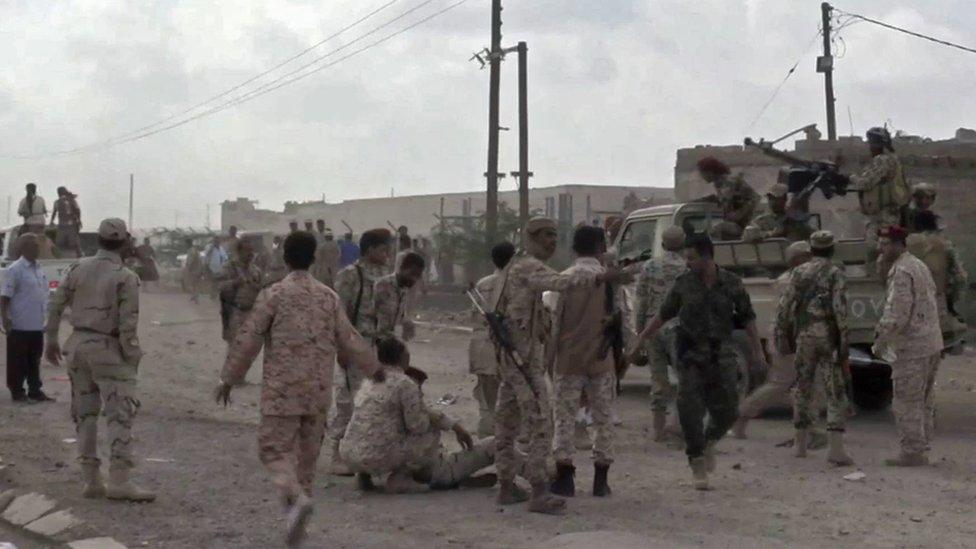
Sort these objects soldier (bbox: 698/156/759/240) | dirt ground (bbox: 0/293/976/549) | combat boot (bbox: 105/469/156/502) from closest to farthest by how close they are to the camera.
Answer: dirt ground (bbox: 0/293/976/549) → combat boot (bbox: 105/469/156/502) → soldier (bbox: 698/156/759/240)

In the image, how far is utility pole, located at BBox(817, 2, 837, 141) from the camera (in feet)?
117

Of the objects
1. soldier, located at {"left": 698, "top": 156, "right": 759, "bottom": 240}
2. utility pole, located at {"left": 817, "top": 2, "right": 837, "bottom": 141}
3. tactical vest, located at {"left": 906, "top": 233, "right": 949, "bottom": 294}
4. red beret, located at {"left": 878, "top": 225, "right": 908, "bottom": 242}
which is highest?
utility pole, located at {"left": 817, "top": 2, "right": 837, "bottom": 141}

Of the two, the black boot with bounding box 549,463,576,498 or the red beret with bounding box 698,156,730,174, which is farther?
the red beret with bounding box 698,156,730,174

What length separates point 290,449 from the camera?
7855 millimetres

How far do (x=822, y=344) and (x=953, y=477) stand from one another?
1290 mm

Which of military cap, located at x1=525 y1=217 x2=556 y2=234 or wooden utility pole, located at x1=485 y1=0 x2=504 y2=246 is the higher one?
Answer: wooden utility pole, located at x1=485 y1=0 x2=504 y2=246

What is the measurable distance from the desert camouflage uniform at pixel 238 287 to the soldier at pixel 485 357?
427 centimetres

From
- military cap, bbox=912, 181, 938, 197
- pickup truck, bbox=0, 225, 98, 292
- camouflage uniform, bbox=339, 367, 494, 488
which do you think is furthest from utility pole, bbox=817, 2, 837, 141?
camouflage uniform, bbox=339, 367, 494, 488

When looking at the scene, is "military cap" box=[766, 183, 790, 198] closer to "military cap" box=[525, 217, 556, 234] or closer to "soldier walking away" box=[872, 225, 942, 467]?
"soldier walking away" box=[872, 225, 942, 467]

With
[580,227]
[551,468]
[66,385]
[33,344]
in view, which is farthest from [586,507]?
[66,385]

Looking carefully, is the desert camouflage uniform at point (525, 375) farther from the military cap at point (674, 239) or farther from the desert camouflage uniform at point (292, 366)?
the military cap at point (674, 239)

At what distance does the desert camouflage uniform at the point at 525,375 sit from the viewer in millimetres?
8508

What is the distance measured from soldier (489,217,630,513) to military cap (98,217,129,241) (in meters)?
2.40

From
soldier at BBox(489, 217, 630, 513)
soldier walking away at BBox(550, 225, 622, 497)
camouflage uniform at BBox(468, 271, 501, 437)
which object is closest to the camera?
soldier at BBox(489, 217, 630, 513)
